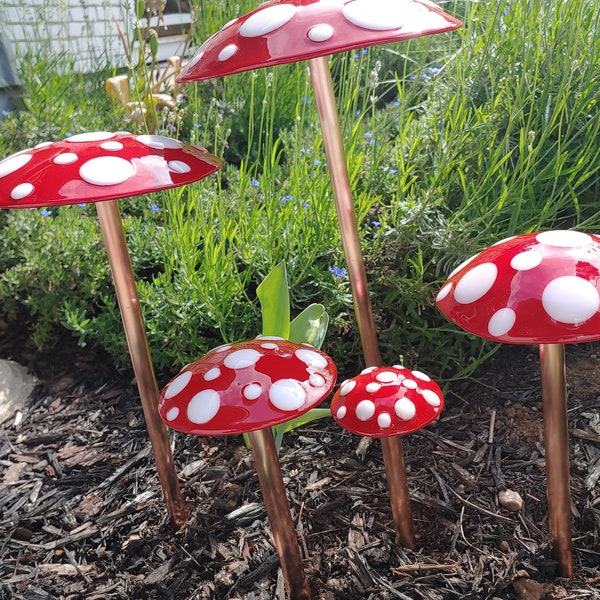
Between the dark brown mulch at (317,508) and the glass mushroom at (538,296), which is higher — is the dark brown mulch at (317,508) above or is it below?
below

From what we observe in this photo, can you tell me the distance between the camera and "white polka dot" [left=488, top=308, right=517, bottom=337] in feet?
3.48

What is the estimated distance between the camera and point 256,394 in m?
1.16

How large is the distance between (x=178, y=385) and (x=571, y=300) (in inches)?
28.7

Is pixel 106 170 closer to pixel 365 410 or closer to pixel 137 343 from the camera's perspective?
pixel 137 343

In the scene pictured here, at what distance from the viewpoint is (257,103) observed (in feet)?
12.7

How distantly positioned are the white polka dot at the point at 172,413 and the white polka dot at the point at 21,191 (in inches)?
19.3

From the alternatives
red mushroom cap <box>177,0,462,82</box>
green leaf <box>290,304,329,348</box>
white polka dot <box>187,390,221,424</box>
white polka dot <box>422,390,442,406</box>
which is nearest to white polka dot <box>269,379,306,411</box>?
white polka dot <box>187,390,221,424</box>

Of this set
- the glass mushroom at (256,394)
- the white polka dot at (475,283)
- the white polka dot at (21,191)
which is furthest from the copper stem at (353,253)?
the white polka dot at (21,191)

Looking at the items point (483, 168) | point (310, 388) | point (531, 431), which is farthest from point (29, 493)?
point (483, 168)

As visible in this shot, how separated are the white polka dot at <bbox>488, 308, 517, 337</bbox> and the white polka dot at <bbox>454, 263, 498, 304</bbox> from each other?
0.06 meters

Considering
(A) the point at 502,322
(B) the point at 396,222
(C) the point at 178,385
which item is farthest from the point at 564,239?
(B) the point at 396,222

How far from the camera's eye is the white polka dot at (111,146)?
1.33m

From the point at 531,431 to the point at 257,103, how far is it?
2.60m

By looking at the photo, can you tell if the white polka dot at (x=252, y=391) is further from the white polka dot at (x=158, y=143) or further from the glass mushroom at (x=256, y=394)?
the white polka dot at (x=158, y=143)
